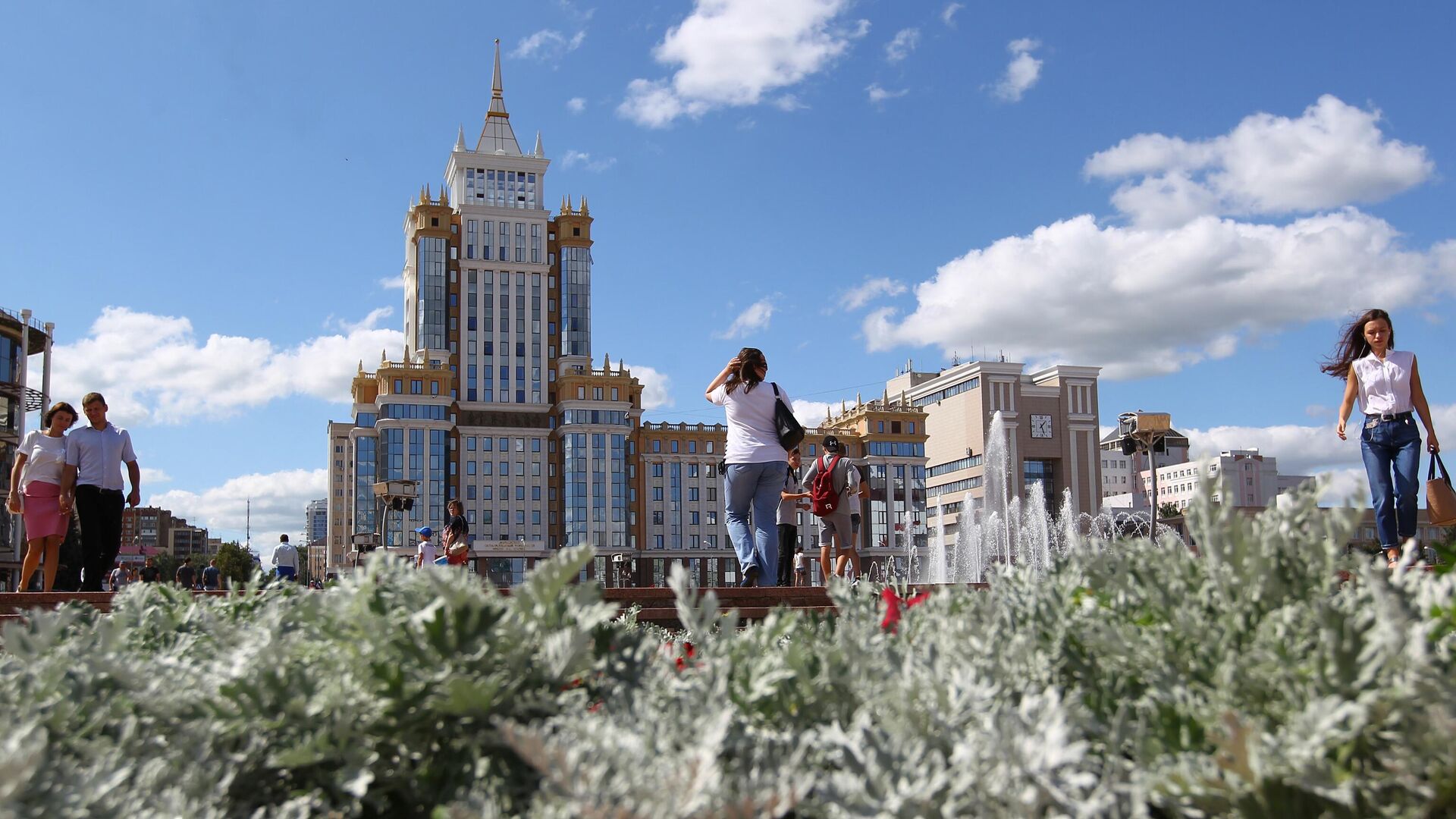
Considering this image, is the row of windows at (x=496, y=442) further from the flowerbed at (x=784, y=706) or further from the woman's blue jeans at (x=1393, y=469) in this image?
the flowerbed at (x=784, y=706)

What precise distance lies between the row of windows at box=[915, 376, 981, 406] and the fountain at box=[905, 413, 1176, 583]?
5150 millimetres

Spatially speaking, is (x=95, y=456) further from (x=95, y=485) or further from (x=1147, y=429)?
(x=1147, y=429)

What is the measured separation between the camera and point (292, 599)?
2324mm

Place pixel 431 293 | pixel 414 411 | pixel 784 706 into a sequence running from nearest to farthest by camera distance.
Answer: pixel 784 706 → pixel 414 411 → pixel 431 293

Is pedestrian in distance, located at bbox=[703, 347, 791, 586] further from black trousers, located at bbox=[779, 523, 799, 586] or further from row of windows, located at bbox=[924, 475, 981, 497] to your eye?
row of windows, located at bbox=[924, 475, 981, 497]

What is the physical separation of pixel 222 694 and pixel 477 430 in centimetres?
8385

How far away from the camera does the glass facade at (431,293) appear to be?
84688mm

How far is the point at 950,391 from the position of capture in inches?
4574

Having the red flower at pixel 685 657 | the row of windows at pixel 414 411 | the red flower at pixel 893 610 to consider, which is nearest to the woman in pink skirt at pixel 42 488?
the red flower at pixel 685 657

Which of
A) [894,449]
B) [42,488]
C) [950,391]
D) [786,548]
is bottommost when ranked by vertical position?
[786,548]

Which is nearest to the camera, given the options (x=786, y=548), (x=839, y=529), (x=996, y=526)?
(x=839, y=529)

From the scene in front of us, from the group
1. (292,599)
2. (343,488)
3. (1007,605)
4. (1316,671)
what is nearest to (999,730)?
(1316,671)

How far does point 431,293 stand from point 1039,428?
195 feet

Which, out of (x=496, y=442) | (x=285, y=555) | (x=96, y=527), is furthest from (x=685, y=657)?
(x=496, y=442)
